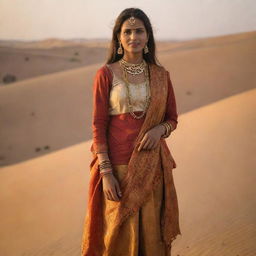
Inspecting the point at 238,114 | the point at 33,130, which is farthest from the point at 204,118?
the point at 33,130

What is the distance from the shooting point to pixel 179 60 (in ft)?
59.5

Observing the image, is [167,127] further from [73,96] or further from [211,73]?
[211,73]

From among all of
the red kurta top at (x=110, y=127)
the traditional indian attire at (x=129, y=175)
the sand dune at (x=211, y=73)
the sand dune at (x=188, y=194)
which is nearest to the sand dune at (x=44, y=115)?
the sand dune at (x=188, y=194)

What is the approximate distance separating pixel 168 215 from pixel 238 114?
7.13 metres

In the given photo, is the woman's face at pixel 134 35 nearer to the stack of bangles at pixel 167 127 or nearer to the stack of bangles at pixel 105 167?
the stack of bangles at pixel 167 127

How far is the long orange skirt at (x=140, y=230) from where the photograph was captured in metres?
2.46

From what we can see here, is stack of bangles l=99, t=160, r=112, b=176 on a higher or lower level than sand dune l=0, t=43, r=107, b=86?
higher

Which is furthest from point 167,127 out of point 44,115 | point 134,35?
point 44,115

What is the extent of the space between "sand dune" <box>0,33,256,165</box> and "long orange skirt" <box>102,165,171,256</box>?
8646 mm

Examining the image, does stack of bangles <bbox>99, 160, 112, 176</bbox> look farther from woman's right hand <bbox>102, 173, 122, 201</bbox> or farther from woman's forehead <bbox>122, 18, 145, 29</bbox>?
woman's forehead <bbox>122, 18, 145, 29</bbox>

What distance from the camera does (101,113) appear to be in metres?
2.44

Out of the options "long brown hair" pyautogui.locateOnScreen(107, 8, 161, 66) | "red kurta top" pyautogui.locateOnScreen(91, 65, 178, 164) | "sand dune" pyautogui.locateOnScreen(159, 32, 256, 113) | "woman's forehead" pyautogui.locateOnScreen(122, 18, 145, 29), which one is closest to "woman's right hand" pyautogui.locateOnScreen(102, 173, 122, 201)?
"red kurta top" pyautogui.locateOnScreen(91, 65, 178, 164)

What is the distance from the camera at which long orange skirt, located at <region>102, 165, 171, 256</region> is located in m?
2.46

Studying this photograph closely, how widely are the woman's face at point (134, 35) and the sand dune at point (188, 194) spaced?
2774 mm
